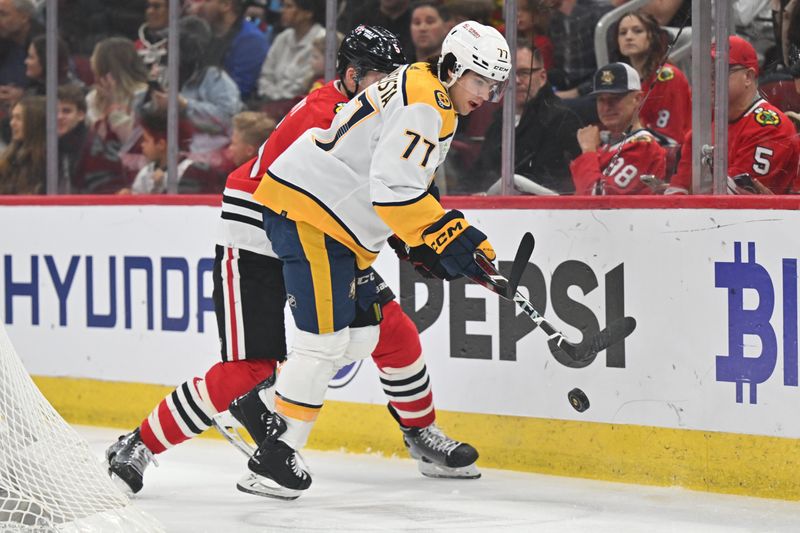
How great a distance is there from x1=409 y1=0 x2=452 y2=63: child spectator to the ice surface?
1351 millimetres

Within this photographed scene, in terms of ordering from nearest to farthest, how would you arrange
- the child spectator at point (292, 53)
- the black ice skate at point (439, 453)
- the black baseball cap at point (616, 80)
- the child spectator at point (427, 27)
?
the black ice skate at point (439, 453), the black baseball cap at point (616, 80), the child spectator at point (427, 27), the child spectator at point (292, 53)

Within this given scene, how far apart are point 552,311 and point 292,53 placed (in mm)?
1424

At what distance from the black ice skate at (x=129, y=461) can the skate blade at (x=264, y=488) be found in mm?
286

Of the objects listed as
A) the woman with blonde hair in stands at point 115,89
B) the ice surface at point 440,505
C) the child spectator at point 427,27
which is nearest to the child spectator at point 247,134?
the woman with blonde hair in stands at point 115,89

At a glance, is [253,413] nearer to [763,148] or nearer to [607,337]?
[607,337]

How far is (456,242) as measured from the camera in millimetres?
3383

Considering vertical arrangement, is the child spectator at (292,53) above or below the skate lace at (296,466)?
above

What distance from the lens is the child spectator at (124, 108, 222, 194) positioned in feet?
16.8

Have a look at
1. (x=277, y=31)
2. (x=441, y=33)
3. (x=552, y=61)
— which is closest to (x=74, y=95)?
(x=277, y=31)

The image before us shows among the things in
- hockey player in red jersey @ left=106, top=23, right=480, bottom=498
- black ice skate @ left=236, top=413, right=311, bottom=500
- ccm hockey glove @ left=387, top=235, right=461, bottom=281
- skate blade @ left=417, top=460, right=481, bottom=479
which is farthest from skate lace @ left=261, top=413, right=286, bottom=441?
skate blade @ left=417, top=460, right=481, bottom=479

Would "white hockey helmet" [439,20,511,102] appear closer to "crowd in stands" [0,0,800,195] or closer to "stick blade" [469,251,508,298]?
"stick blade" [469,251,508,298]

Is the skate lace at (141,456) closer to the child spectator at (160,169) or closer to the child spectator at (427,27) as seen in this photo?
the child spectator at (160,169)

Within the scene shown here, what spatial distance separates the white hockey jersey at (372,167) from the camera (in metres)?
3.37

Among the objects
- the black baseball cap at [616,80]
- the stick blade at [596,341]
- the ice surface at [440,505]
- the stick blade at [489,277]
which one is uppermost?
the black baseball cap at [616,80]
